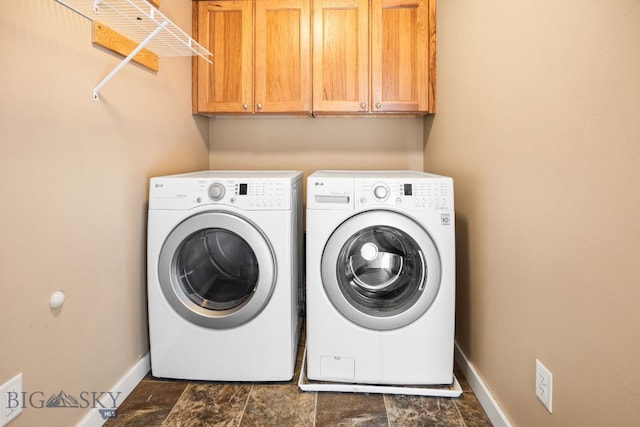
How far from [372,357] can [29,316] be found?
4.24 ft

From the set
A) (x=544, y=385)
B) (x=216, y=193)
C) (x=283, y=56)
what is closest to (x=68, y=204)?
(x=216, y=193)

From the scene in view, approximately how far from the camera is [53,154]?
1.23 m

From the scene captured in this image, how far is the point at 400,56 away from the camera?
2.30 metres

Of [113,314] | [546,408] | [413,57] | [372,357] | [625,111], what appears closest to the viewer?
[625,111]

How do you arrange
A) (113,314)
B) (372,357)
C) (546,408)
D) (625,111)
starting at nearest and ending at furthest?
(625,111)
(546,408)
(113,314)
(372,357)

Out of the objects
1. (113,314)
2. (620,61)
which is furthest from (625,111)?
(113,314)

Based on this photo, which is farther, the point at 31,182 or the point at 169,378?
the point at 169,378

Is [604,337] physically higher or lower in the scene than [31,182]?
lower

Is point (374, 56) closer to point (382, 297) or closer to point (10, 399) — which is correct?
point (382, 297)

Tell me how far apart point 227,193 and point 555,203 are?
1251 mm

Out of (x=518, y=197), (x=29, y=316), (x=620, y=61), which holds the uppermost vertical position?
(x=620, y=61)

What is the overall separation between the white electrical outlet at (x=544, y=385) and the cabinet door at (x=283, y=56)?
179cm

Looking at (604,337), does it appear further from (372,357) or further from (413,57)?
(413,57)

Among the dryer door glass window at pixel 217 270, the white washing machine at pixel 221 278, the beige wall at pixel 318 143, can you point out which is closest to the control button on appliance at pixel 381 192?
the white washing machine at pixel 221 278
